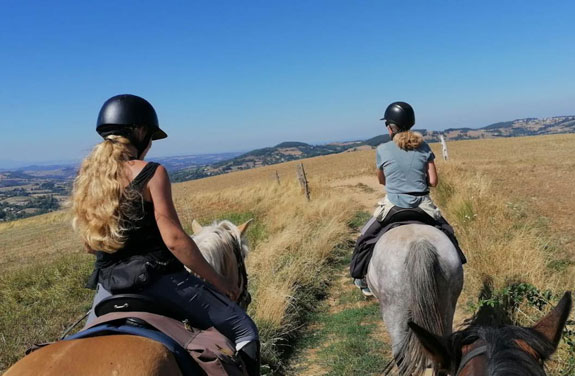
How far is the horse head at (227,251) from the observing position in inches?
126

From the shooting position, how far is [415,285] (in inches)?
132

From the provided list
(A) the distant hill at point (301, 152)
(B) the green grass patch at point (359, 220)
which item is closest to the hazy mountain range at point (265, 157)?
(A) the distant hill at point (301, 152)

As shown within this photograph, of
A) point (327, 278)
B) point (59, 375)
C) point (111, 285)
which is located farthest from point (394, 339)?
point (327, 278)

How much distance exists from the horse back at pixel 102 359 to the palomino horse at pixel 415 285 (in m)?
2.21

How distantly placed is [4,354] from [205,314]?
4216 millimetres

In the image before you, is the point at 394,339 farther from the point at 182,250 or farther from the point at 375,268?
the point at 182,250

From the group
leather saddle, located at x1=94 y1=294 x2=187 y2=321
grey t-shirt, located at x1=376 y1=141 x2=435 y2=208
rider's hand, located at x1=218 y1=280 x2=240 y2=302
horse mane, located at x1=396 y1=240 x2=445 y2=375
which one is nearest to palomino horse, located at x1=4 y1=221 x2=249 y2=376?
leather saddle, located at x1=94 y1=294 x2=187 y2=321

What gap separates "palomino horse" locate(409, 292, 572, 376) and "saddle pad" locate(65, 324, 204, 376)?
117 centimetres

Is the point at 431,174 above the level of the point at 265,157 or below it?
above

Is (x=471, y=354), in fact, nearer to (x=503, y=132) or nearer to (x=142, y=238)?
(x=142, y=238)

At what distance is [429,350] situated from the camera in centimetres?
167

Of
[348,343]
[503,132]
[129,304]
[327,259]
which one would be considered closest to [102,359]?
[129,304]

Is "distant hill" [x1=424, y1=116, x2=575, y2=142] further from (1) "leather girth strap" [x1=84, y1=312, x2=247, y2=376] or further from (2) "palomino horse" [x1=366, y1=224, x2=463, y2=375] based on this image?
(1) "leather girth strap" [x1=84, y1=312, x2=247, y2=376]

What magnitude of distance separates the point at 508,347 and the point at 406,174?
9.43ft
